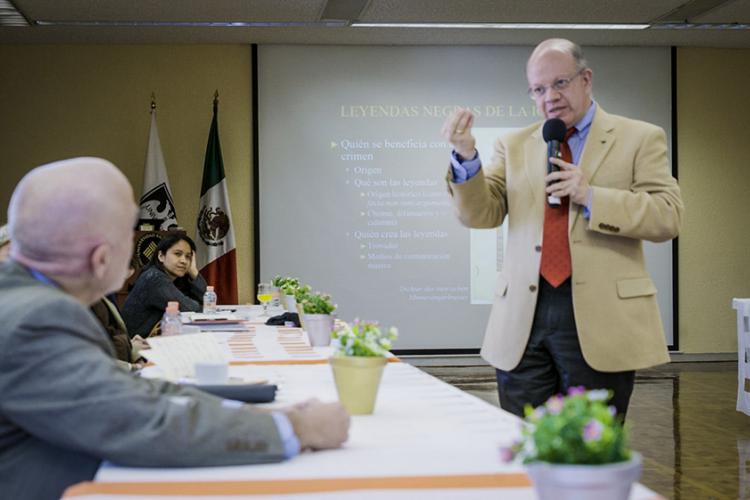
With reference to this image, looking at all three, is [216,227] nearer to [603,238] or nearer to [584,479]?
[603,238]

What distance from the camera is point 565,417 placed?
0.96m

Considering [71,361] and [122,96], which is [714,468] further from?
[122,96]

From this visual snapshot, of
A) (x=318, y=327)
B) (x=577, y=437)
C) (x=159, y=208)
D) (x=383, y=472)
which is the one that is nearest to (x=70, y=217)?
(x=383, y=472)

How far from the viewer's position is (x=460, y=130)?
2398 millimetres

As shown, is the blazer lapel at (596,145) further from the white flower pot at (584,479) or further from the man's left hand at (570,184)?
the white flower pot at (584,479)

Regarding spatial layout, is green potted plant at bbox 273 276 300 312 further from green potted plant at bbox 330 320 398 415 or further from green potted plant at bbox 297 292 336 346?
green potted plant at bbox 330 320 398 415

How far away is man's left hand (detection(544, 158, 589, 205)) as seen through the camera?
95.1 inches

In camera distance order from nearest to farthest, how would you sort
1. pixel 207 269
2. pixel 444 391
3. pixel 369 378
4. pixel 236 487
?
pixel 236 487, pixel 369 378, pixel 444 391, pixel 207 269

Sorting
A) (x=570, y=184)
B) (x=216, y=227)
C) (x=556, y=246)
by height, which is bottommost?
(x=556, y=246)

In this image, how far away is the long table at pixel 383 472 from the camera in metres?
1.27

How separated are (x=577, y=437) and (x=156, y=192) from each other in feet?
26.0

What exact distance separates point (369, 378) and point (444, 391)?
1.24 ft

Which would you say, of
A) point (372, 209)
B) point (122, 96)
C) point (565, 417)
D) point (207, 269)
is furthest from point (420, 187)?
point (565, 417)

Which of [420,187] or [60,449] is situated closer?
[60,449]
